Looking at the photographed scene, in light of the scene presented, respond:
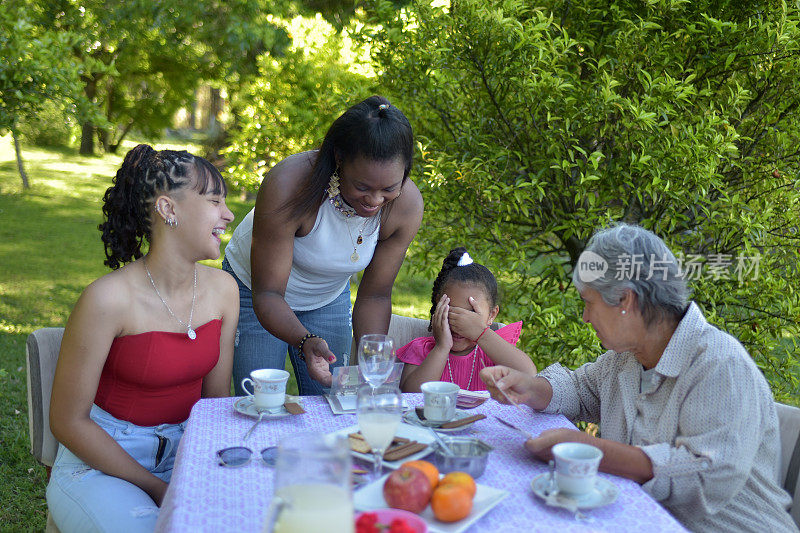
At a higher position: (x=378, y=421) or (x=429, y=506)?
(x=378, y=421)

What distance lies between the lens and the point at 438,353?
284 cm

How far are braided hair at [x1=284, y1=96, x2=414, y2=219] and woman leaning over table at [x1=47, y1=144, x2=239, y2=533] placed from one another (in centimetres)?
37

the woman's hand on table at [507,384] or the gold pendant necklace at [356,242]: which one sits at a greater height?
the gold pendant necklace at [356,242]

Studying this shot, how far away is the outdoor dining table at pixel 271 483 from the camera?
4.99 ft

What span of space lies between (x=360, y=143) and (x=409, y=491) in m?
1.40

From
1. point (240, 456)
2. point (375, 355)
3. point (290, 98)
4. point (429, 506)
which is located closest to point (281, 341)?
point (375, 355)

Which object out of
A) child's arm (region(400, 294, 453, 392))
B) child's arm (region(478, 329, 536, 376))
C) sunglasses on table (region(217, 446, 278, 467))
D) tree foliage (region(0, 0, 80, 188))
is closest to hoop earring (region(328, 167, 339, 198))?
child's arm (region(400, 294, 453, 392))

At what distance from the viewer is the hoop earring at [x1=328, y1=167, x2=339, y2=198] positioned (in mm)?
2807

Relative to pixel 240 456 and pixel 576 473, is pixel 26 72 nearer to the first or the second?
pixel 240 456

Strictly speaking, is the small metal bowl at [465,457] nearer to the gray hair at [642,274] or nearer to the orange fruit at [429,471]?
the orange fruit at [429,471]

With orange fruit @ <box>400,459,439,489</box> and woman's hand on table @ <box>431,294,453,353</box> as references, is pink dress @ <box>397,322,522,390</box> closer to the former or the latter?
woman's hand on table @ <box>431,294,453,353</box>

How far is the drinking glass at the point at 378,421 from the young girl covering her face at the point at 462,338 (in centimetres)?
111

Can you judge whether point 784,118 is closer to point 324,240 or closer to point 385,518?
point 324,240

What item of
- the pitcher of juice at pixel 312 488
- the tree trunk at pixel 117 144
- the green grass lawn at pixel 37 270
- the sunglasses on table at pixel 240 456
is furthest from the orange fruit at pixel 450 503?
the tree trunk at pixel 117 144
